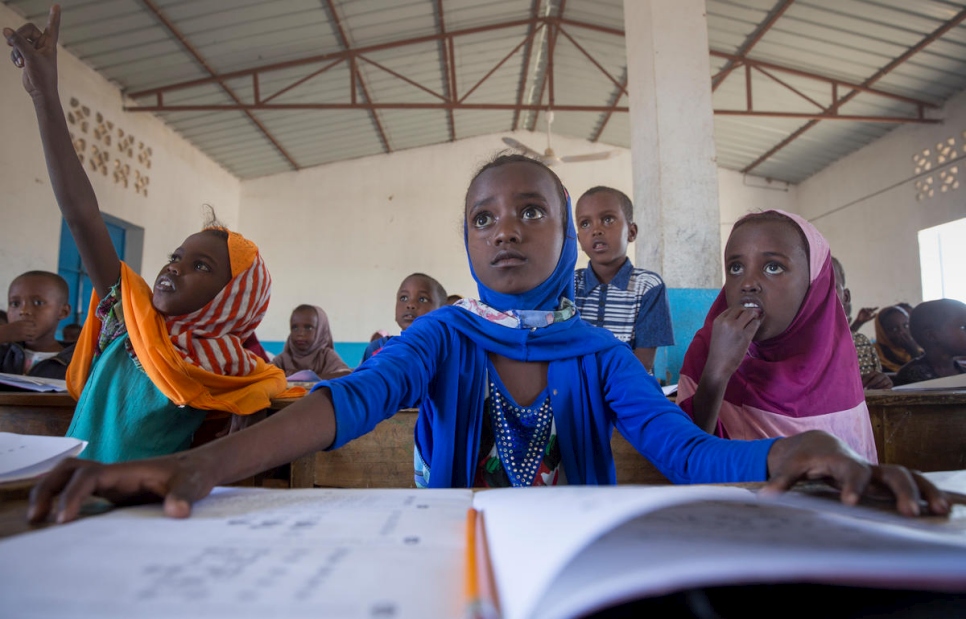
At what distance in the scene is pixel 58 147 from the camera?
140 cm

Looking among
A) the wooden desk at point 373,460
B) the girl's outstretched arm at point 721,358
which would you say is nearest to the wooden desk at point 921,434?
the girl's outstretched arm at point 721,358

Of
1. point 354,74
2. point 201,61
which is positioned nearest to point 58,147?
point 201,61

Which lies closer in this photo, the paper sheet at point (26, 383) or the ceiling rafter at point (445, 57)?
the paper sheet at point (26, 383)

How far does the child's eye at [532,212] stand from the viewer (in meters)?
1.03

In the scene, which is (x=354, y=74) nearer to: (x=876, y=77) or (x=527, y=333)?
(x=876, y=77)

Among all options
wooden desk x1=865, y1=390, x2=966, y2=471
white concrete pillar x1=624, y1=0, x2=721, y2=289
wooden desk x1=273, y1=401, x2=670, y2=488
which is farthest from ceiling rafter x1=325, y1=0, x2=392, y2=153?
wooden desk x1=865, y1=390, x2=966, y2=471

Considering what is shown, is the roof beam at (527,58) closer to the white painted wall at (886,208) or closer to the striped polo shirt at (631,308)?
the white painted wall at (886,208)

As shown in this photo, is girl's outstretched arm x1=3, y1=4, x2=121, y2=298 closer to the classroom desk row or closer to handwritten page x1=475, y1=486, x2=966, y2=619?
the classroom desk row

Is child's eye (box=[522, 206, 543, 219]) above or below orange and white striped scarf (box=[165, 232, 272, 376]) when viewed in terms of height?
above

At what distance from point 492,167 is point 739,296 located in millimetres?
631

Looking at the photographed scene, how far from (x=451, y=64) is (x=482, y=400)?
7.96 m

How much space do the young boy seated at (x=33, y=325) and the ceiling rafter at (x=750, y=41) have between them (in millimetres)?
→ 6849

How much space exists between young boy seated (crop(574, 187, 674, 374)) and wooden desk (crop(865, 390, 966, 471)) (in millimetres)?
741

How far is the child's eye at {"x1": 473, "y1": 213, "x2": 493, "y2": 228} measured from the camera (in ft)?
3.43
